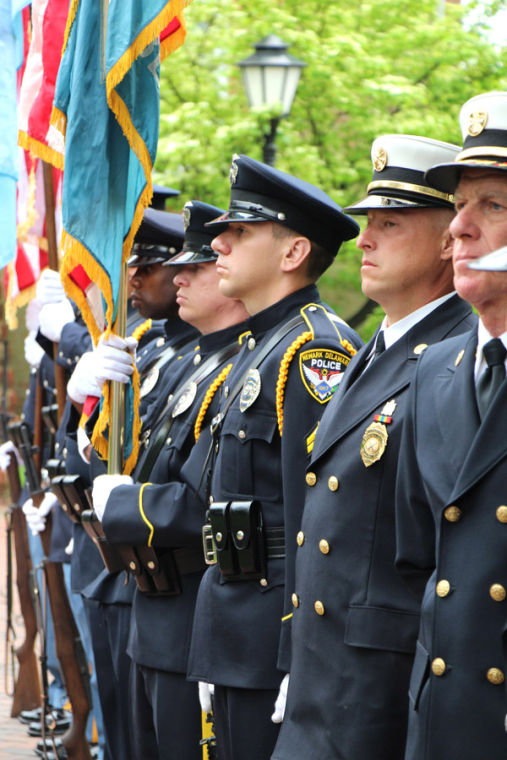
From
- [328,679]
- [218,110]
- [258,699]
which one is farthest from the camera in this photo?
[218,110]

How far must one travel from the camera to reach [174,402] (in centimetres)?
475

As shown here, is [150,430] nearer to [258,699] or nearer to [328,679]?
[258,699]

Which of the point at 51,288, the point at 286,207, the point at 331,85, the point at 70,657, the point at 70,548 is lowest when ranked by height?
the point at 70,657

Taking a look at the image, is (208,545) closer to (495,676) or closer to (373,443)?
(373,443)

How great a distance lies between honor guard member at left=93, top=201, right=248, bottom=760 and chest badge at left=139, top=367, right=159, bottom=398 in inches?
20.8

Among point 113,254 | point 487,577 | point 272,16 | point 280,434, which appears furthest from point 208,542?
point 272,16

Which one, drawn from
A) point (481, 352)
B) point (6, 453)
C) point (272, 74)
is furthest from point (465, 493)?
point (272, 74)

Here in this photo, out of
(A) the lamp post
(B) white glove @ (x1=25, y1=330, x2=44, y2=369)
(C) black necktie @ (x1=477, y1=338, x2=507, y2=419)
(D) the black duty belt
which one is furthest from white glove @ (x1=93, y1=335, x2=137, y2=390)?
(A) the lamp post

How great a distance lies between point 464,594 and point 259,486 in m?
1.45

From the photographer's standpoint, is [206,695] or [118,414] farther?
[118,414]

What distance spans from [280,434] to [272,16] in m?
9.35

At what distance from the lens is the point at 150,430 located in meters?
4.96

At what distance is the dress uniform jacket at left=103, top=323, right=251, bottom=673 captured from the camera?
14.2ft

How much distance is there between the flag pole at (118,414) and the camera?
4.89 meters
